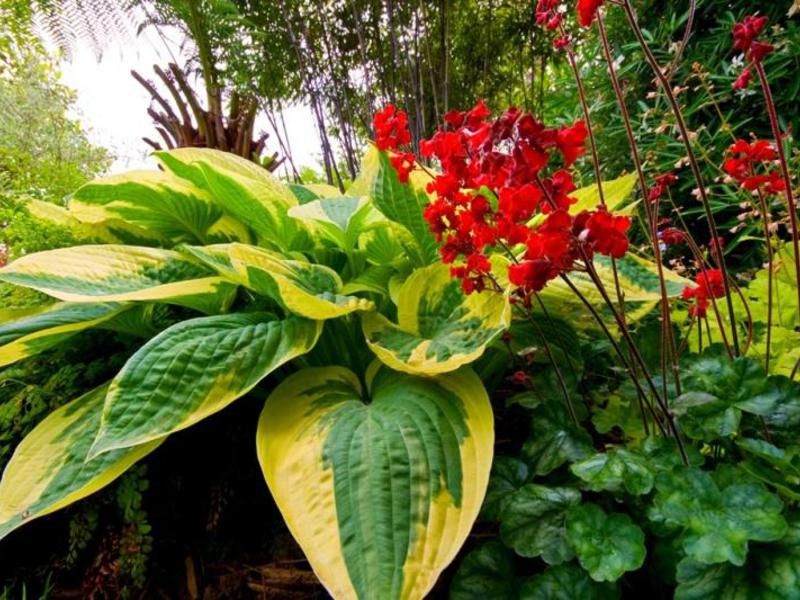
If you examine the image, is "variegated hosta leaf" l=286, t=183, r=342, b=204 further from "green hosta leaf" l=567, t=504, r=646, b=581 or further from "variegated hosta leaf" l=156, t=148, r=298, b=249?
"green hosta leaf" l=567, t=504, r=646, b=581

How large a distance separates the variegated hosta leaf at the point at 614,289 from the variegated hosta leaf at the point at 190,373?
345mm

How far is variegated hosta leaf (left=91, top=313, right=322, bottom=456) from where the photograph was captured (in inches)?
17.9

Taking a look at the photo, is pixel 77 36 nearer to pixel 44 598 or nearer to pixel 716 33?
pixel 44 598

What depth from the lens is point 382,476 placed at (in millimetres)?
451

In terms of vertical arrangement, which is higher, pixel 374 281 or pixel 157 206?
pixel 157 206

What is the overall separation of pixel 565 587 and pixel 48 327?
71 cm

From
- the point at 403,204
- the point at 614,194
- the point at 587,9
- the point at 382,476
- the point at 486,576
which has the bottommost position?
the point at 486,576

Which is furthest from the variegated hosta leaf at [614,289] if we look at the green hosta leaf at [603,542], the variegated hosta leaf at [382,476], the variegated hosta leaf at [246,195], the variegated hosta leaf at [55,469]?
the variegated hosta leaf at [55,469]

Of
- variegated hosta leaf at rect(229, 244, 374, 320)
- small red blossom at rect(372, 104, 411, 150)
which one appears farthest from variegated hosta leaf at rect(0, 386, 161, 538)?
small red blossom at rect(372, 104, 411, 150)

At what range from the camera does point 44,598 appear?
0.58 m

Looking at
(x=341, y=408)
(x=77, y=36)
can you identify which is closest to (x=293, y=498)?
(x=341, y=408)

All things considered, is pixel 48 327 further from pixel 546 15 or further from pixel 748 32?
pixel 748 32

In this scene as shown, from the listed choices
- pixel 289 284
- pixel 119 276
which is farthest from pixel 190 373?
pixel 119 276

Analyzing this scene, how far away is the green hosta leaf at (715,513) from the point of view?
1.12 ft
